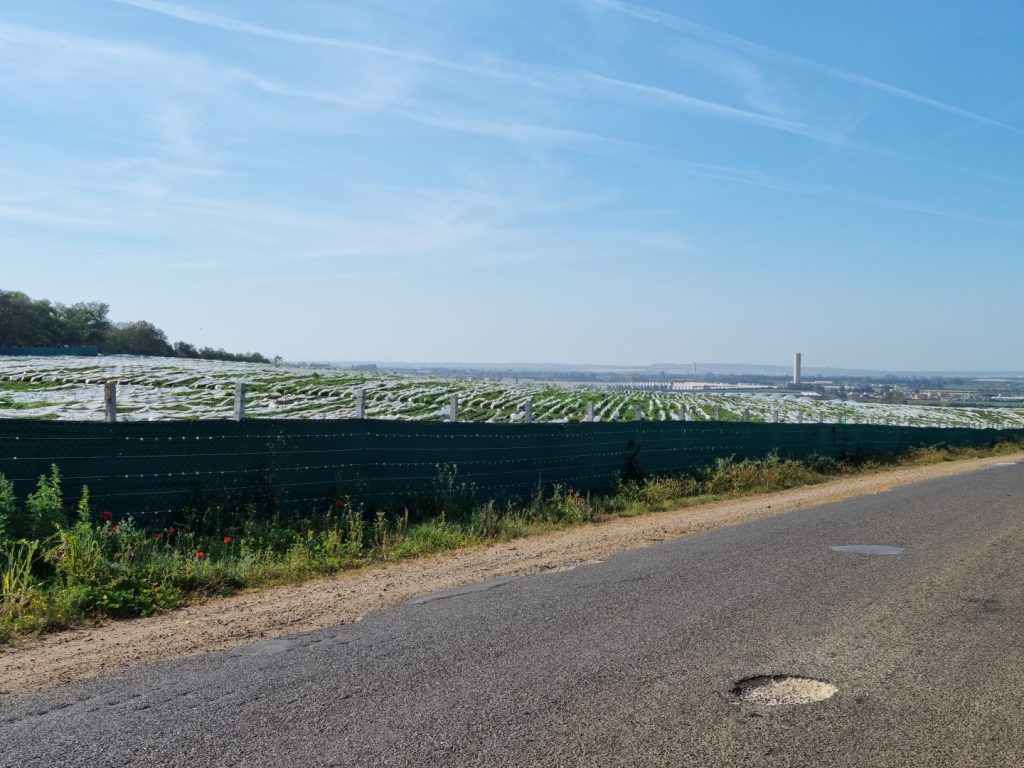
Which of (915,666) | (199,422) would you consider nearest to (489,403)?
(199,422)

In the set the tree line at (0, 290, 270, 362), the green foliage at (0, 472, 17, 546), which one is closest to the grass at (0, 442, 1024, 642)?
the green foliage at (0, 472, 17, 546)

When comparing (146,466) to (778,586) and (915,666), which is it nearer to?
(778,586)

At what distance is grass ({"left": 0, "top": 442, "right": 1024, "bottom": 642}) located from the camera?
7992mm

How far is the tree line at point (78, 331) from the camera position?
200 ft

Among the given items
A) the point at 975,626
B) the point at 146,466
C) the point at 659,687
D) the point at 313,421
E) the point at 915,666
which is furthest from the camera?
the point at 313,421

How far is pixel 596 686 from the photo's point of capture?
5.59 meters

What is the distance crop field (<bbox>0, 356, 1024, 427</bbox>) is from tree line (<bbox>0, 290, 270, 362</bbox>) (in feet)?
70.1

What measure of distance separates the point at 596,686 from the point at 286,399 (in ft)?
93.5

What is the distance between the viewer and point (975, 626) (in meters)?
7.15

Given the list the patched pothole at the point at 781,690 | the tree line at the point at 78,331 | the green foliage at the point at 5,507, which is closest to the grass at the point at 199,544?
the green foliage at the point at 5,507

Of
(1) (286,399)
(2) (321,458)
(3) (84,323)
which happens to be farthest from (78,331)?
(2) (321,458)

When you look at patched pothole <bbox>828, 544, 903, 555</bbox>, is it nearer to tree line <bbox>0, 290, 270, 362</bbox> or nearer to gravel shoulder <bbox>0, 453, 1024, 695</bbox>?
gravel shoulder <bbox>0, 453, 1024, 695</bbox>

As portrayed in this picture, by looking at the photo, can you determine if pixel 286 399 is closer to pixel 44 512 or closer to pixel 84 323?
pixel 44 512

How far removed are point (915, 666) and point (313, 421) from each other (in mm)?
8471
